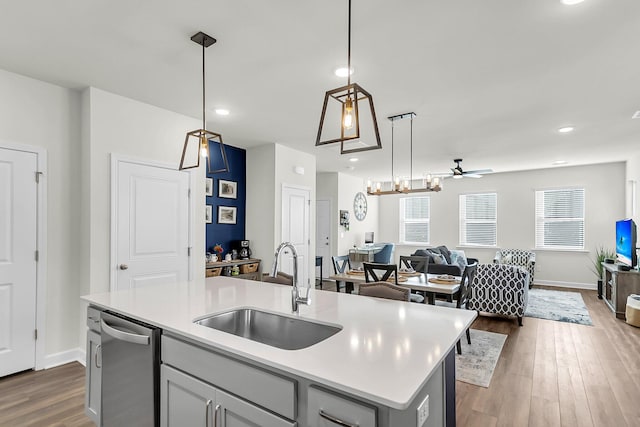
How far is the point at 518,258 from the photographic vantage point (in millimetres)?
7469

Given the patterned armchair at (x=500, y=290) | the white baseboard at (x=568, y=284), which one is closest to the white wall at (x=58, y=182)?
the patterned armchair at (x=500, y=290)

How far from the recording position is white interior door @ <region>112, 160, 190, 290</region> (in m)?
3.46

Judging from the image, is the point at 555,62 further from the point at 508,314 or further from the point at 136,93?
the point at 136,93

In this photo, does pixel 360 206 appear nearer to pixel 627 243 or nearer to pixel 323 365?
pixel 627 243

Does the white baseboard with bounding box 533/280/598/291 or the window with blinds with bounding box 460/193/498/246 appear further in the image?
the window with blinds with bounding box 460/193/498/246

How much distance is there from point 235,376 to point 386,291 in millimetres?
1364

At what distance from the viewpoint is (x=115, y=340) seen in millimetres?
1945

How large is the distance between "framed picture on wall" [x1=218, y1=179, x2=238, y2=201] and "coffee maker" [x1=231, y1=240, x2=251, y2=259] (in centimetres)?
73

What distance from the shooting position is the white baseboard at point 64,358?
10.5 ft

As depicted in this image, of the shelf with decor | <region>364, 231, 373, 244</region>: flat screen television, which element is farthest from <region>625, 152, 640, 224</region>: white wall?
the shelf with decor

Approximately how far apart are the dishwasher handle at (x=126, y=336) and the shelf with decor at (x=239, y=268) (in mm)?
2736

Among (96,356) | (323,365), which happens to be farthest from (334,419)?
(96,356)

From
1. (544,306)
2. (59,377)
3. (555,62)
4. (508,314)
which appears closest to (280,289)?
(59,377)

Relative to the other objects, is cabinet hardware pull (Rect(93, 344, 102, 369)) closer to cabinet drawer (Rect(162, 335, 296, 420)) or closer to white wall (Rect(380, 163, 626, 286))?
cabinet drawer (Rect(162, 335, 296, 420))
